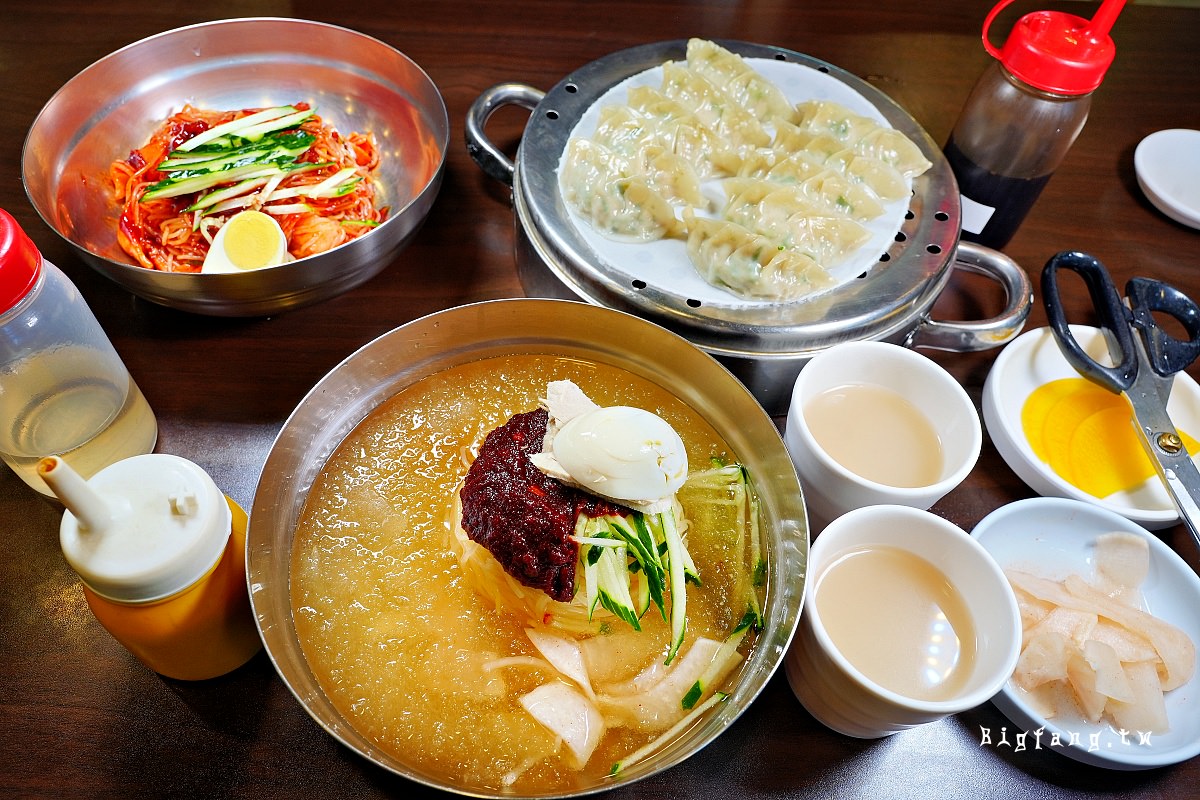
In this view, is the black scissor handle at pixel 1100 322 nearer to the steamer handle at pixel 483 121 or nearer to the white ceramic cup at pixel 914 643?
the white ceramic cup at pixel 914 643

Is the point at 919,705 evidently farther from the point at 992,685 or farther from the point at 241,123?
the point at 241,123

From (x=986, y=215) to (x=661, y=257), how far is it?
81 cm

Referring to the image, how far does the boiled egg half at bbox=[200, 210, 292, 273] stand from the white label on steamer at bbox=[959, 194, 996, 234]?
1522mm

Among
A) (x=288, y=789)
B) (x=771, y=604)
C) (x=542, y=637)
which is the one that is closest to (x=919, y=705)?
(x=771, y=604)

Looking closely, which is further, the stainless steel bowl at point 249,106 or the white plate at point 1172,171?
the white plate at point 1172,171

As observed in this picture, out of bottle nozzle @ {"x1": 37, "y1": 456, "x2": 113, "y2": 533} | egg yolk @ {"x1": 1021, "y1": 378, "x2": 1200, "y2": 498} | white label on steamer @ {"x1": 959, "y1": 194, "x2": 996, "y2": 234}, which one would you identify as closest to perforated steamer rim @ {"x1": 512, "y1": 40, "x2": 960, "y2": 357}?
white label on steamer @ {"x1": 959, "y1": 194, "x2": 996, "y2": 234}

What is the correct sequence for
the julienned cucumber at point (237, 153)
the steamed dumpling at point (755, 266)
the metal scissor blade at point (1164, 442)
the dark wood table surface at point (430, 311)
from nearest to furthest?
1. the dark wood table surface at point (430, 311)
2. the metal scissor blade at point (1164, 442)
3. the steamed dumpling at point (755, 266)
4. the julienned cucumber at point (237, 153)

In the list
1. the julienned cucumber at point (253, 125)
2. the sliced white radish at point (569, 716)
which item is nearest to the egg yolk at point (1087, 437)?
the sliced white radish at point (569, 716)

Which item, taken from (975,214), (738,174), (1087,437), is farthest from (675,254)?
(1087,437)

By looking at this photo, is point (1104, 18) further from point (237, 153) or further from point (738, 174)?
point (237, 153)

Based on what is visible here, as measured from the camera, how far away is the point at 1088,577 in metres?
1.36

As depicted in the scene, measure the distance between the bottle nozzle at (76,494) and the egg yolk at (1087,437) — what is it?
1.56 meters

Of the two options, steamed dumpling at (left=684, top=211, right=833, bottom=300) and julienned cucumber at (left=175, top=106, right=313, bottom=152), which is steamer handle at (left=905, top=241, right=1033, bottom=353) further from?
julienned cucumber at (left=175, top=106, right=313, bottom=152)

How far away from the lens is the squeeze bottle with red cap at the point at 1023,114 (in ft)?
5.03
